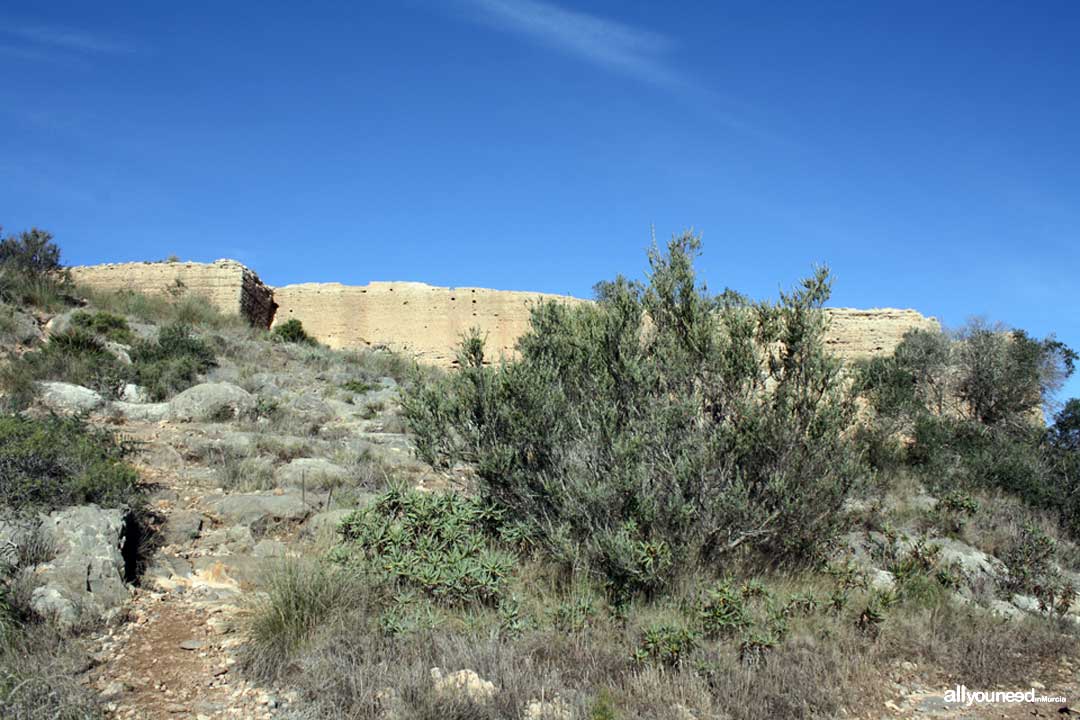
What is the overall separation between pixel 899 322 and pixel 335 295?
15.8 meters

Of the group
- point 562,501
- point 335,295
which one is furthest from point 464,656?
point 335,295

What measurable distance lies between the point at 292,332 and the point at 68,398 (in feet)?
36.2

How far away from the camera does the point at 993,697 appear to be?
4809 millimetres

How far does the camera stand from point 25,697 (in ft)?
11.7

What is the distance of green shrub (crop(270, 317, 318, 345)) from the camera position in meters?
21.2

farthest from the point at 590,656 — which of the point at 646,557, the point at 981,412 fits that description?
the point at 981,412

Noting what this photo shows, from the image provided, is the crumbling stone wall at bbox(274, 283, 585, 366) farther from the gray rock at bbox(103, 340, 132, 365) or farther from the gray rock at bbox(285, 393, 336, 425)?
Result: the gray rock at bbox(285, 393, 336, 425)

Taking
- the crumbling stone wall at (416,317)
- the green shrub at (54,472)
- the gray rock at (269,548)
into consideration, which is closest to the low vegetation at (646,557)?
the gray rock at (269,548)

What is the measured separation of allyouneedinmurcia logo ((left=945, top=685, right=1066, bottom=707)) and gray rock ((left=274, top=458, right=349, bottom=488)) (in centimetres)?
598

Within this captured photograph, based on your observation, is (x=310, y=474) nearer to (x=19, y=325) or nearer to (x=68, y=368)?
(x=68, y=368)

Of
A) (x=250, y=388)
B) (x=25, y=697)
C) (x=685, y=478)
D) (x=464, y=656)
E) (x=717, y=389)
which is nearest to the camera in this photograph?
(x=25, y=697)

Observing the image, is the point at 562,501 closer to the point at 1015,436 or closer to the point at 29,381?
the point at 29,381

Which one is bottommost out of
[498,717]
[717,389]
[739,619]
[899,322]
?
[498,717]

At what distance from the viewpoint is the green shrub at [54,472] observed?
570 cm
